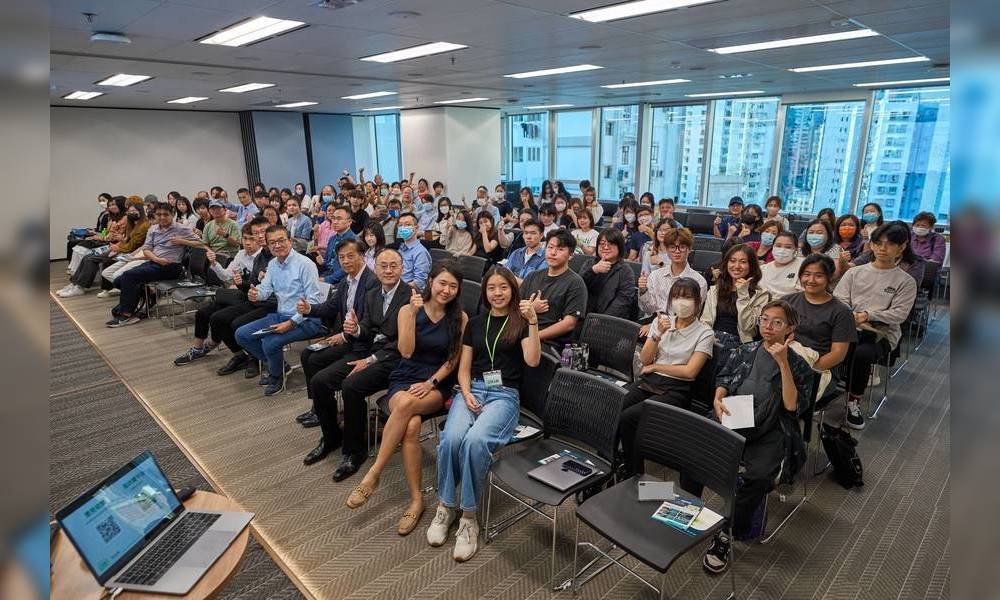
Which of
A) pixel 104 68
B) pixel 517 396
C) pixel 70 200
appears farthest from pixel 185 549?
pixel 70 200

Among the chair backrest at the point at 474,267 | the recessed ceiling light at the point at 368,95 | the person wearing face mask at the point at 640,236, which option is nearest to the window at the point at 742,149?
the person wearing face mask at the point at 640,236

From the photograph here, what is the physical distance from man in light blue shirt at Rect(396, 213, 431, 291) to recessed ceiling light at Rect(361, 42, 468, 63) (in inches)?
66.1

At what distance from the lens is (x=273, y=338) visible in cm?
493

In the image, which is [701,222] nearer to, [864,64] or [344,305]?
[864,64]

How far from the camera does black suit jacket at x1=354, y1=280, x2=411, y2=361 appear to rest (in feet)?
12.9

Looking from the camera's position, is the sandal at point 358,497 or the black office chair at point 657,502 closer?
the black office chair at point 657,502

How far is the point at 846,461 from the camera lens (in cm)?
351

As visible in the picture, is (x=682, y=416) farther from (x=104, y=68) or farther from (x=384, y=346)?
(x=104, y=68)

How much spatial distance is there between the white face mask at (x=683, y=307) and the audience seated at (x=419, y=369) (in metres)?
1.34

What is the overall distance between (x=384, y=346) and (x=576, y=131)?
12190 mm

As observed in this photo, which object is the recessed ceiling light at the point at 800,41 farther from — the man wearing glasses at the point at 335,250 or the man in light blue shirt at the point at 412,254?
the man wearing glasses at the point at 335,250

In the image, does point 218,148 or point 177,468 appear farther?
point 218,148

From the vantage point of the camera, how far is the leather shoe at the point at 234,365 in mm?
5512
